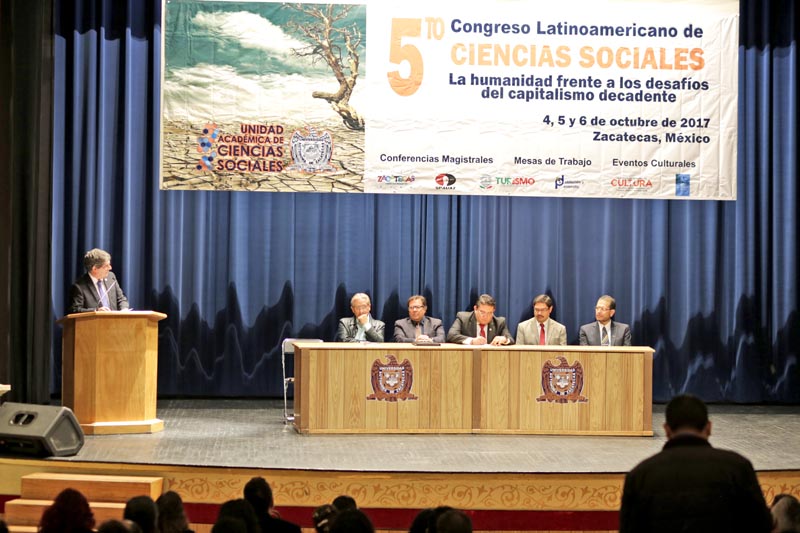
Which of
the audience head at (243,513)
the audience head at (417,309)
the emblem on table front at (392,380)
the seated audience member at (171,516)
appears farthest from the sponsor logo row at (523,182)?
the audience head at (243,513)

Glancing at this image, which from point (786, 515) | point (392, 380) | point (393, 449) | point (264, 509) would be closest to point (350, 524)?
point (264, 509)

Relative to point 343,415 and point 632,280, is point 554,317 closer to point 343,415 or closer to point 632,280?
point 632,280

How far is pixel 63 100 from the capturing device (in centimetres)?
860

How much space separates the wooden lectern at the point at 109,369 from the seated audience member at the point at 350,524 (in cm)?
377

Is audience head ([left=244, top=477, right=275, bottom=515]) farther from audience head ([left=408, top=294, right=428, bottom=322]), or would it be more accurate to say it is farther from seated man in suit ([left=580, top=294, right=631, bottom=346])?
seated man in suit ([left=580, top=294, right=631, bottom=346])

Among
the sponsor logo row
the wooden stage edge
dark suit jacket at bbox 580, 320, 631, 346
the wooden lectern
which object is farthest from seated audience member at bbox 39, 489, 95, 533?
the sponsor logo row

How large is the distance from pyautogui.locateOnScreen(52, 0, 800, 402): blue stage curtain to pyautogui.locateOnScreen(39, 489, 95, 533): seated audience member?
5.39m

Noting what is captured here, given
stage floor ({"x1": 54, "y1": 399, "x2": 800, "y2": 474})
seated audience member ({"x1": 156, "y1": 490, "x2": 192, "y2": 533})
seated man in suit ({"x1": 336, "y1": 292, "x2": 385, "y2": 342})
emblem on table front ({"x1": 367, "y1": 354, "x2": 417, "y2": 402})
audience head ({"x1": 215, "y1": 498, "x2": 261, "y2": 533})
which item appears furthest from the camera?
seated man in suit ({"x1": 336, "y1": 292, "x2": 385, "y2": 342})

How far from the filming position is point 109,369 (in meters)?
6.73

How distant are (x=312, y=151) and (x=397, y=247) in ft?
3.81

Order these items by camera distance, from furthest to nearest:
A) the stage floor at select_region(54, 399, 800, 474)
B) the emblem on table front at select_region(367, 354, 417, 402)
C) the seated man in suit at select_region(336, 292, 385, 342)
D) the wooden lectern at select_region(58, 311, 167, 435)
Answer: the seated man in suit at select_region(336, 292, 385, 342) → the emblem on table front at select_region(367, 354, 417, 402) → the wooden lectern at select_region(58, 311, 167, 435) → the stage floor at select_region(54, 399, 800, 474)

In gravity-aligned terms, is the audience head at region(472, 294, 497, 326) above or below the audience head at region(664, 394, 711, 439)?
above

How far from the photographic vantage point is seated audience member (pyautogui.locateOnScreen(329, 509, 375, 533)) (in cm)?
318

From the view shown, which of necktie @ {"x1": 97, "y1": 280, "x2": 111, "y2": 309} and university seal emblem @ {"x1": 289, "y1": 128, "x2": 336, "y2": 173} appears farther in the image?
university seal emblem @ {"x1": 289, "y1": 128, "x2": 336, "y2": 173}
